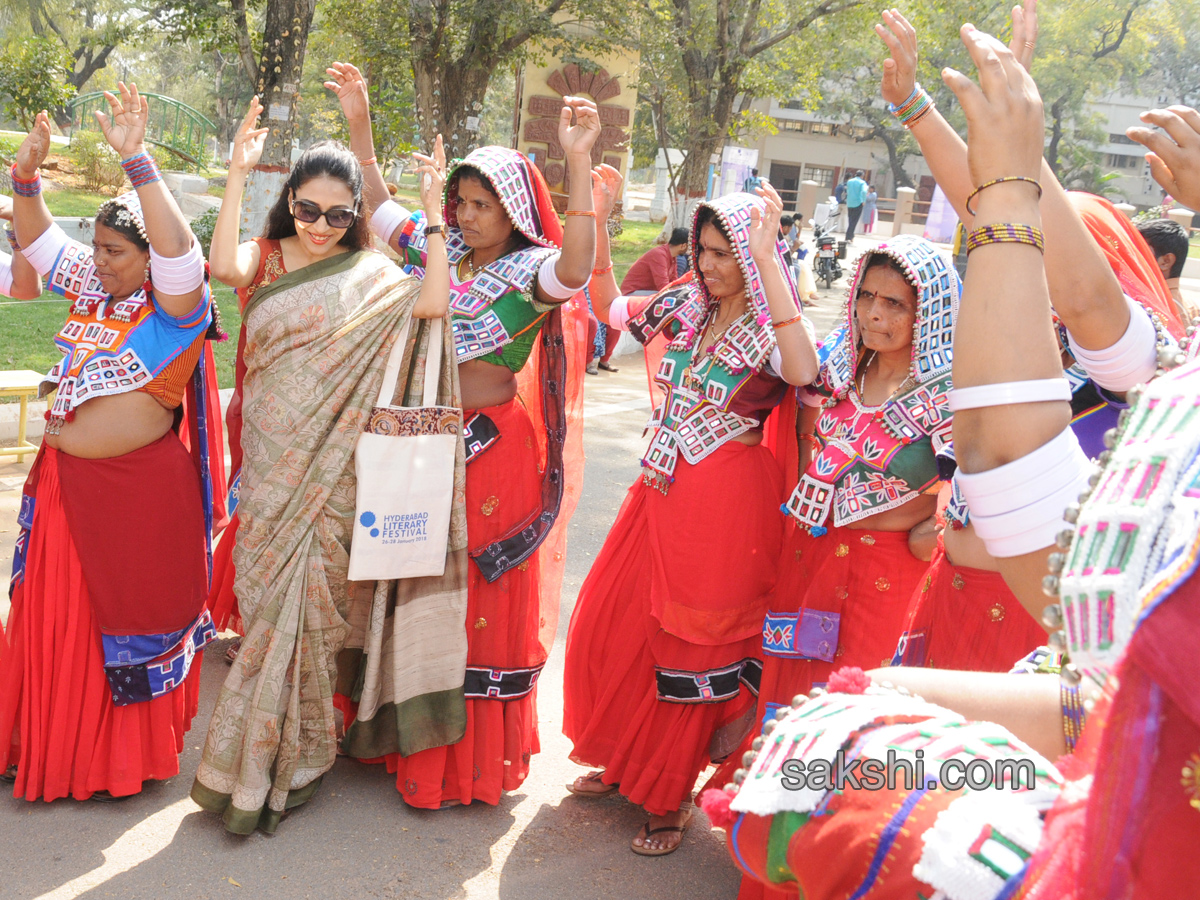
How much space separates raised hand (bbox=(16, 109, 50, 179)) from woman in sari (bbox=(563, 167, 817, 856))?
6.75 feet

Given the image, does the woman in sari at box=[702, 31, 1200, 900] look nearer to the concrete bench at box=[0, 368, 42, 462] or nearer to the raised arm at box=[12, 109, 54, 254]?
the raised arm at box=[12, 109, 54, 254]

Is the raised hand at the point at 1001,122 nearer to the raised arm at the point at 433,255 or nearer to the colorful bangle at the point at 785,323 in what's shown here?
the colorful bangle at the point at 785,323

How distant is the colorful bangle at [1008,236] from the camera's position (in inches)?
45.0

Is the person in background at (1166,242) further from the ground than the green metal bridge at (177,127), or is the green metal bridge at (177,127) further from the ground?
the green metal bridge at (177,127)

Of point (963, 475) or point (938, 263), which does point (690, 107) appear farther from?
point (963, 475)

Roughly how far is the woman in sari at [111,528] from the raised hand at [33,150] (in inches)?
1.2

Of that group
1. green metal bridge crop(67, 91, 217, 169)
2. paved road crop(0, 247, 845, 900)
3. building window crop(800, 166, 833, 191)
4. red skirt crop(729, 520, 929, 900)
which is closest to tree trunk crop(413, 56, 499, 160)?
green metal bridge crop(67, 91, 217, 169)

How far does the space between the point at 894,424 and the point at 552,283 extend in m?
1.17

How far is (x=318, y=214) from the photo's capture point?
3.15 metres

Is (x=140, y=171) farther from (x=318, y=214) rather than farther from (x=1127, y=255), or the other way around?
(x=1127, y=255)

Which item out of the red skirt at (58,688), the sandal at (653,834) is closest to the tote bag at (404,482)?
the red skirt at (58,688)

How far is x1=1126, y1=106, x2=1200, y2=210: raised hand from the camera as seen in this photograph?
169 centimetres

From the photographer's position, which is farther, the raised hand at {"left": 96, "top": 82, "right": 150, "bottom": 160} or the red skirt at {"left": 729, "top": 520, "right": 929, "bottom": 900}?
the raised hand at {"left": 96, "top": 82, "right": 150, "bottom": 160}

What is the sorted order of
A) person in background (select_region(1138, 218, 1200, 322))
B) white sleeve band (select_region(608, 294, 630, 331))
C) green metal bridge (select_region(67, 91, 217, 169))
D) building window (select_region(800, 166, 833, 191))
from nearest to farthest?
white sleeve band (select_region(608, 294, 630, 331))
person in background (select_region(1138, 218, 1200, 322))
green metal bridge (select_region(67, 91, 217, 169))
building window (select_region(800, 166, 833, 191))
